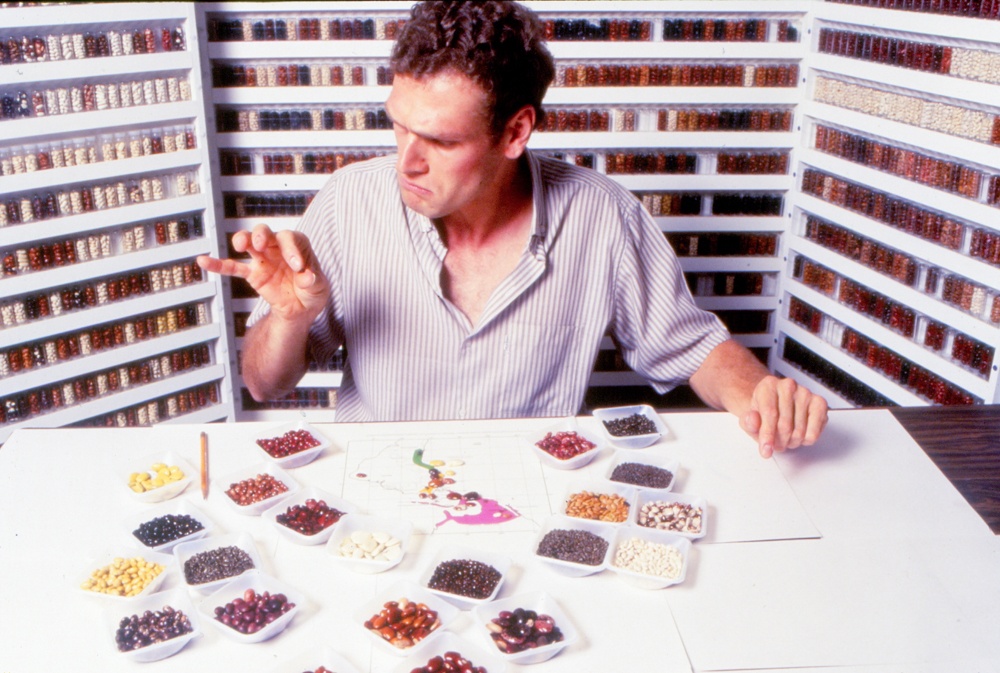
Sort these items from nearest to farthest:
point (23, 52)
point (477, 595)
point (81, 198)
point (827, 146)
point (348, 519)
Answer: point (477, 595), point (348, 519), point (23, 52), point (81, 198), point (827, 146)

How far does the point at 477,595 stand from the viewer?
1.42 m

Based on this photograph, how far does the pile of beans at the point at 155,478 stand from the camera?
1.70 metres

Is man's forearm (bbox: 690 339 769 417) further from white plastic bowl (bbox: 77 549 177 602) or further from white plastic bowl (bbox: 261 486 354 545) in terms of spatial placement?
white plastic bowl (bbox: 77 549 177 602)

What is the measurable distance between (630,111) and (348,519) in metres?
2.64

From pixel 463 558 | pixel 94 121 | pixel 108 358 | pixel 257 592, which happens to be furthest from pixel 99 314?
pixel 463 558

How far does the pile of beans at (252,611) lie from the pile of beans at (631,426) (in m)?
0.82

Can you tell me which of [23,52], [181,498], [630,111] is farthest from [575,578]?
[23,52]

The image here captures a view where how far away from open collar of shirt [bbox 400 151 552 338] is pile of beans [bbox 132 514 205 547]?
826mm

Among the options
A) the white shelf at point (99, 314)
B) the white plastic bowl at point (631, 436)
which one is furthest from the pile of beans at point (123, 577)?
the white shelf at point (99, 314)

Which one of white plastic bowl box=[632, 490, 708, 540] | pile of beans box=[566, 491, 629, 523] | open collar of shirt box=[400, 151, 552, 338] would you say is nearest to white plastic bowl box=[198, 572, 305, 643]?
pile of beans box=[566, 491, 629, 523]

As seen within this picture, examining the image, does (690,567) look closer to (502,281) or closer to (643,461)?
(643,461)

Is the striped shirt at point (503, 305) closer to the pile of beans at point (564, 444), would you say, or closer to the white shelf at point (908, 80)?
the pile of beans at point (564, 444)

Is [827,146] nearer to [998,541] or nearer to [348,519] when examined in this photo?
[998,541]

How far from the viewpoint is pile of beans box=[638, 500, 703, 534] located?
1.61m
